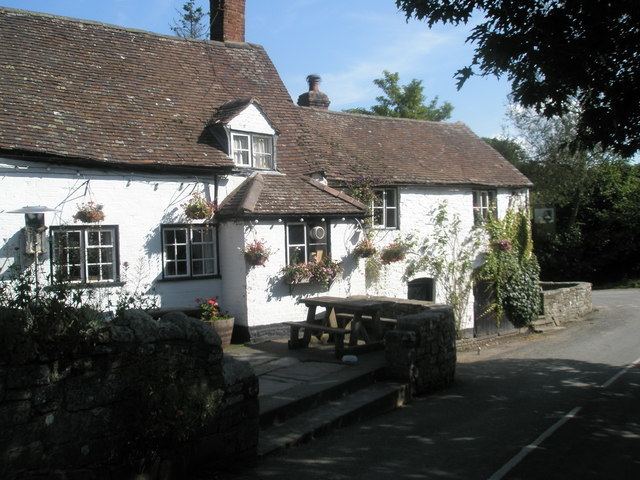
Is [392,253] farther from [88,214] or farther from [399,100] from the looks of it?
[399,100]

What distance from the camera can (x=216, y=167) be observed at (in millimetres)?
13734

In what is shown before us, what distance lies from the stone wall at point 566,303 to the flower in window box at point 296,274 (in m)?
11.7

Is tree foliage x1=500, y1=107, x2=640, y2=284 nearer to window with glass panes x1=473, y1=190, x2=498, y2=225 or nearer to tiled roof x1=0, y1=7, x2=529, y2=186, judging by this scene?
window with glass panes x1=473, y1=190, x2=498, y2=225

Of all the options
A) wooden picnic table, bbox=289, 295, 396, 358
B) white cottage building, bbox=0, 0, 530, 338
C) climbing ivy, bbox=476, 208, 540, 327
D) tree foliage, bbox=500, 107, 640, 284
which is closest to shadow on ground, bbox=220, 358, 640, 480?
wooden picnic table, bbox=289, 295, 396, 358

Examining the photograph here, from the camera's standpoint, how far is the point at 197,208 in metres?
13.3

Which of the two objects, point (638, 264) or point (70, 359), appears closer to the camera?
point (70, 359)

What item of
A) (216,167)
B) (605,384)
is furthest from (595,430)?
(216,167)

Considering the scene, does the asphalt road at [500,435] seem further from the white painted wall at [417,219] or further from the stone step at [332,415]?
the white painted wall at [417,219]

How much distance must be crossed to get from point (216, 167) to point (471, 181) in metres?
10.0

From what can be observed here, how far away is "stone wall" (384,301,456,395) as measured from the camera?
9609mm

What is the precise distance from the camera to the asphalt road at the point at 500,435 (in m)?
6.36

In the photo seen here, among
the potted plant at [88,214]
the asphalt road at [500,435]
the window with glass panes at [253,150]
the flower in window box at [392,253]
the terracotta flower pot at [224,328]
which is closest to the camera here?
the asphalt road at [500,435]

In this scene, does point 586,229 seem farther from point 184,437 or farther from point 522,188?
point 184,437

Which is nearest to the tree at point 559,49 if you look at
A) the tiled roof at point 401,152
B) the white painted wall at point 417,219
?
the tiled roof at point 401,152
